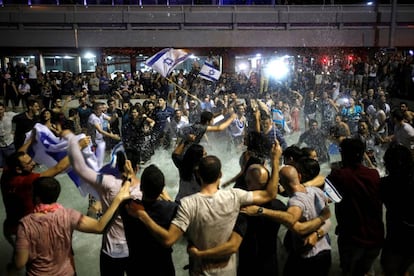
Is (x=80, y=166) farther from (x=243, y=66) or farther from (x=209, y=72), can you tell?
(x=243, y=66)

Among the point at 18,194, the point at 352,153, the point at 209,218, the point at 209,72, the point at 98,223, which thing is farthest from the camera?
the point at 209,72

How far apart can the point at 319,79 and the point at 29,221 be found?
60.8 feet

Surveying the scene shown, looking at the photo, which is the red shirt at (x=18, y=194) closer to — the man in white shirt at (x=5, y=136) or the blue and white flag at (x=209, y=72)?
the man in white shirt at (x=5, y=136)

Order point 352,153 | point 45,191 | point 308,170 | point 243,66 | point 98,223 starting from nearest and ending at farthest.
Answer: point 45,191
point 98,223
point 352,153
point 308,170
point 243,66

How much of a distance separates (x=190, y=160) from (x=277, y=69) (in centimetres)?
1929

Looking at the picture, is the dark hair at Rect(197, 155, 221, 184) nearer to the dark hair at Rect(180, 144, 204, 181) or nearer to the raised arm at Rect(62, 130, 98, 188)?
the raised arm at Rect(62, 130, 98, 188)

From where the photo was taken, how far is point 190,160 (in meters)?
4.73

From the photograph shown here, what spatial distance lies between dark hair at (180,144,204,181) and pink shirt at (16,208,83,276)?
1.81 metres

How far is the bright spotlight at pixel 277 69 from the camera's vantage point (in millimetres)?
21981

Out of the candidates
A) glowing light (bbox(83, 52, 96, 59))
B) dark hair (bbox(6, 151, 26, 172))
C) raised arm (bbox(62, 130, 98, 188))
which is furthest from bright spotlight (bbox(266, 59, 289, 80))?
raised arm (bbox(62, 130, 98, 188))

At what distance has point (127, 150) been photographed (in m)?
3.98

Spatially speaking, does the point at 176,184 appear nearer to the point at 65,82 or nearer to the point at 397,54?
the point at 65,82

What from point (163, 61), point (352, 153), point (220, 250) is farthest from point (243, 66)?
point (220, 250)

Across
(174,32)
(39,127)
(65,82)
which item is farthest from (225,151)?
(174,32)
